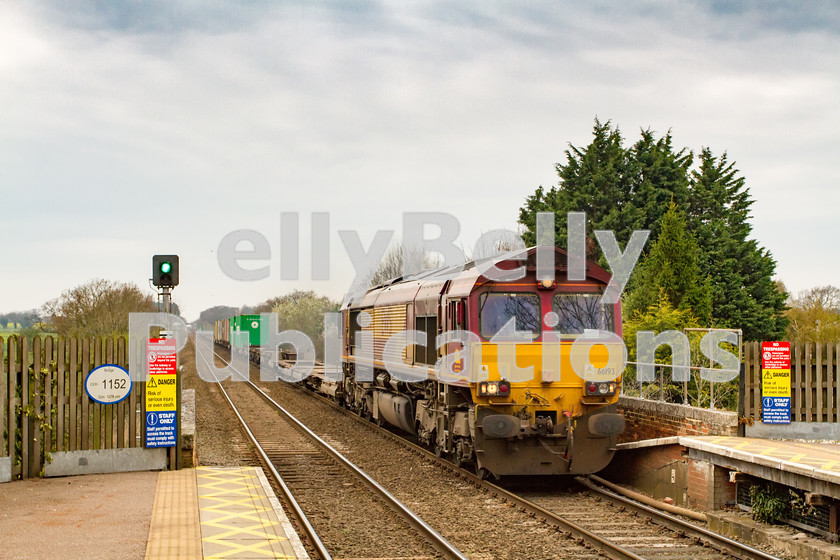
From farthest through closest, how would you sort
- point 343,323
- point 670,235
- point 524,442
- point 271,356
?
1. point 271,356
2. point 670,235
3. point 343,323
4. point 524,442

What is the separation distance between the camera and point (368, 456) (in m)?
15.6

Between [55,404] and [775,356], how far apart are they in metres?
10.4

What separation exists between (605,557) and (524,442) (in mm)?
3447

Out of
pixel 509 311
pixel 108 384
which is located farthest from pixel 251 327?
pixel 509 311

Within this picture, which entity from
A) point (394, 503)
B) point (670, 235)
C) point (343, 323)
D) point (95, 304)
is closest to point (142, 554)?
point (394, 503)

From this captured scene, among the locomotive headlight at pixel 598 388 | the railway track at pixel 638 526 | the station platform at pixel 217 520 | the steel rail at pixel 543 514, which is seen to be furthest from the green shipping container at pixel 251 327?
the locomotive headlight at pixel 598 388

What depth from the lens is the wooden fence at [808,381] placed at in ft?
39.9

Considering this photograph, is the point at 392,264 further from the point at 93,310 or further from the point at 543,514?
the point at 543,514

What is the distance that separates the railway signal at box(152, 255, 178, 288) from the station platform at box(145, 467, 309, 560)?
281 centimetres

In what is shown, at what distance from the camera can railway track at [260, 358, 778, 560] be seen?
8.58m

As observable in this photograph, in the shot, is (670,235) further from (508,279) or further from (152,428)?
(152,428)

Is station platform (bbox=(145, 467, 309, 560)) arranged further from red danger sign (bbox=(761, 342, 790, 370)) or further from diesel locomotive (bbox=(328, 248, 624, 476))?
red danger sign (bbox=(761, 342, 790, 370))

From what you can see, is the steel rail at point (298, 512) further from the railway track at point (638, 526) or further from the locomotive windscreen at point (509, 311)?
the locomotive windscreen at point (509, 311)

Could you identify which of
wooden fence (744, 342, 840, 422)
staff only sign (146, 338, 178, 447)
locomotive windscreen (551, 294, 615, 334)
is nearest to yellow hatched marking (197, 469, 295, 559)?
staff only sign (146, 338, 178, 447)
